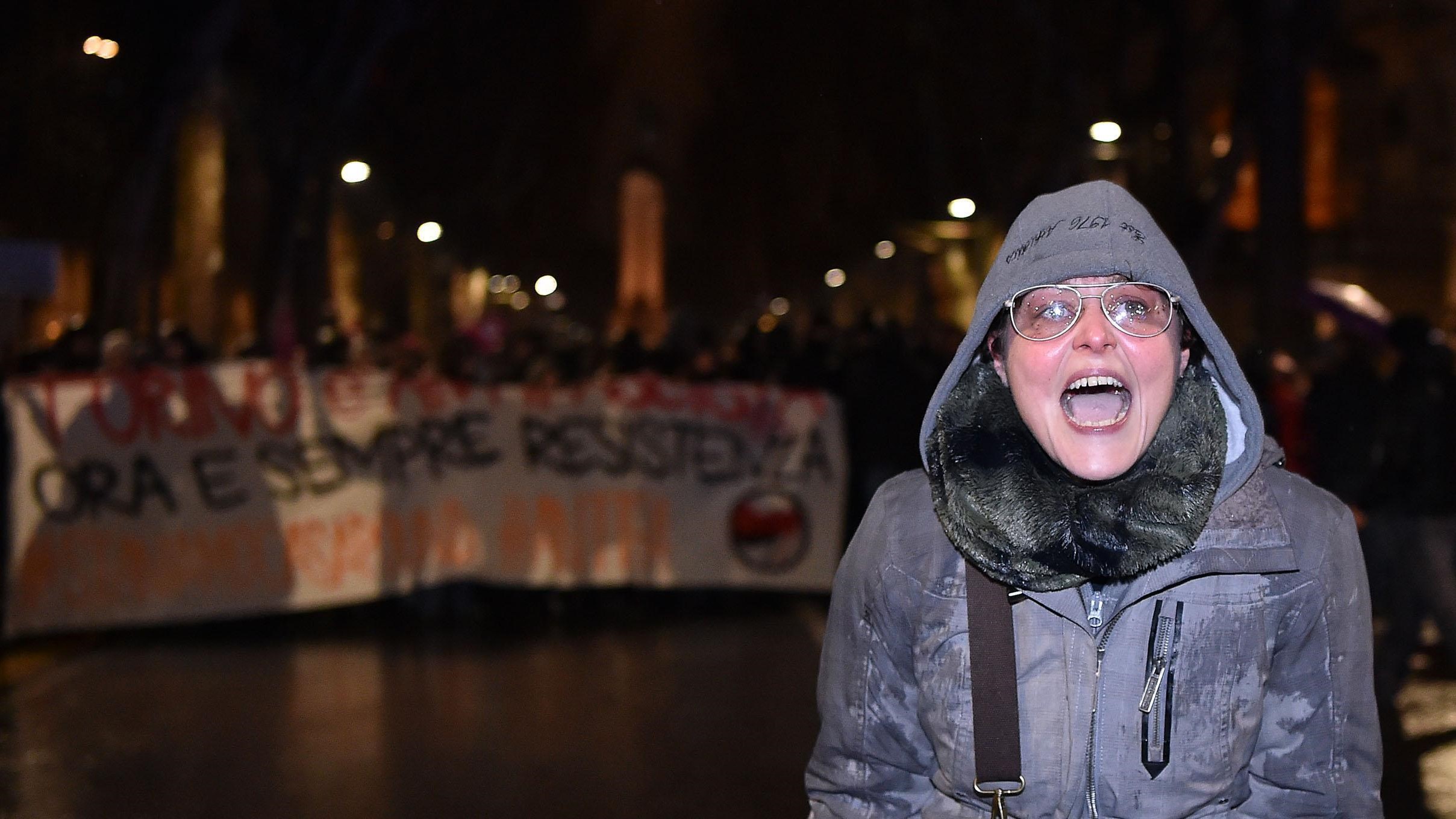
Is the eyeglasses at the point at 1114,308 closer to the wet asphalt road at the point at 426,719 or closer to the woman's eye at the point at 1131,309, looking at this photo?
the woman's eye at the point at 1131,309

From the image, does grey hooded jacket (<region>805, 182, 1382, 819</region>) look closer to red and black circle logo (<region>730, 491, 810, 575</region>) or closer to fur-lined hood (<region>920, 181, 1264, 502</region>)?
fur-lined hood (<region>920, 181, 1264, 502</region>)

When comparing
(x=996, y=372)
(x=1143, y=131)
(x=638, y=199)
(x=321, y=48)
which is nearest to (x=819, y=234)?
(x=638, y=199)

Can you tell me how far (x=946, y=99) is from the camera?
103 feet

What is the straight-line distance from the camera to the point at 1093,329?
241 centimetres

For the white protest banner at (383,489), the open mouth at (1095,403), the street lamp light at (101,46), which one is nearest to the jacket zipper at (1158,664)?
the open mouth at (1095,403)

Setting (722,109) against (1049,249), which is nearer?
(1049,249)

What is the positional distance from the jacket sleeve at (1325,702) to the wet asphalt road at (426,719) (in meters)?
3.91

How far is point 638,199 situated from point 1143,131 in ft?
79.2

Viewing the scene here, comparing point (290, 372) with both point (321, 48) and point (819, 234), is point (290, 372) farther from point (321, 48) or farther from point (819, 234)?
point (819, 234)

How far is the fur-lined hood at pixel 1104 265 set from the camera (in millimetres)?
2377

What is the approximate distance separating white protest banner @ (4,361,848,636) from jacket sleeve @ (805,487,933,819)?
8525mm

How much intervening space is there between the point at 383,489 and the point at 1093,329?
30.0 ft

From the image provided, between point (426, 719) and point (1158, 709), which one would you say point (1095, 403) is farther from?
point (426, 719)

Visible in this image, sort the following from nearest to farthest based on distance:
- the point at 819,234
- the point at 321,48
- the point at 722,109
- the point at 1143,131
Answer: the point at 321,48
the point at 1143,131
the point at 819,234
the point at 722,109
